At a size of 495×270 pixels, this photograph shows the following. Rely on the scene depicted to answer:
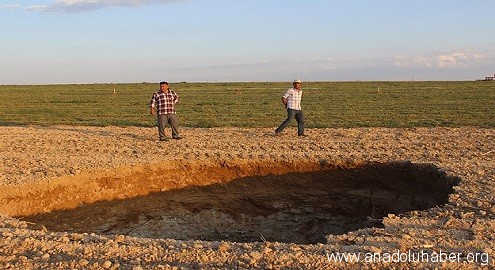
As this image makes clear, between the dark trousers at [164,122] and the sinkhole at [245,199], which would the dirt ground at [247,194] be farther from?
the dark trousers at [164,122]

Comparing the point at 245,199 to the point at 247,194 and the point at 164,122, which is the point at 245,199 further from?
the point at 164,122

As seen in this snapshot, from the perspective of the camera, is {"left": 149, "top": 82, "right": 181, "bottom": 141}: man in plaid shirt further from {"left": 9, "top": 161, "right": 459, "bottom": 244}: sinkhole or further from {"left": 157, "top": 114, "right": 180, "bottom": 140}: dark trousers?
{"left": 9, "top": 161, "right": 459, "bottom": 244}: sinkhole

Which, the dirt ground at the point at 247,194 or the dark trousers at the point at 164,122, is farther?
the dark trousers at the point at 164,122

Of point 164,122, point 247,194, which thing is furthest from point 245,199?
point 164,122

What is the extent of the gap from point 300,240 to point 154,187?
283cm

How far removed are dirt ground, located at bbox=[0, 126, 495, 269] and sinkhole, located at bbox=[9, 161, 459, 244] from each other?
19 mm

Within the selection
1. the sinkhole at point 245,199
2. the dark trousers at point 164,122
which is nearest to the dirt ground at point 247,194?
the sinkhole at point 245,199

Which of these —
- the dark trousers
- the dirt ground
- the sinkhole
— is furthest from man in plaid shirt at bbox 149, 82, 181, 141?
the sinkhole

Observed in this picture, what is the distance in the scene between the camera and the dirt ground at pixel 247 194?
5.67 m

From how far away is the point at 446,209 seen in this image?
256 inches

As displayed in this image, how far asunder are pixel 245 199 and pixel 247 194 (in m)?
0.12

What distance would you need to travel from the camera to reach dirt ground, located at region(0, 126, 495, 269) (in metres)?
5.67

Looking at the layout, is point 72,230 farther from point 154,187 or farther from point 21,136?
point 21,136

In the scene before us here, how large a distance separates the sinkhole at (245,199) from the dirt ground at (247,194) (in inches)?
0.7
